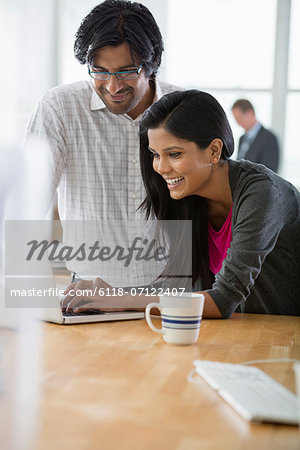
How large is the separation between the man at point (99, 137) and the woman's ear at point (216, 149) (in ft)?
1.26

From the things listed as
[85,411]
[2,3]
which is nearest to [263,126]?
[2,3]

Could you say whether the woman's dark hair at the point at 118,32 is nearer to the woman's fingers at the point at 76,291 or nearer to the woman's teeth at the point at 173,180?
the woman's teeth at the point at 173,180

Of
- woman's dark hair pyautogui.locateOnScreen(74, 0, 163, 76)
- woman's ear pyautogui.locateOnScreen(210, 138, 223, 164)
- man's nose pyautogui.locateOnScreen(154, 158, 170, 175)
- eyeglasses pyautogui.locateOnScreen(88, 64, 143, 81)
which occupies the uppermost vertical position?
woman's dark hair pyautogui.locateOnScreen(74, 0, 163, 76)

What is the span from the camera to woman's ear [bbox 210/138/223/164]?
1.78 m

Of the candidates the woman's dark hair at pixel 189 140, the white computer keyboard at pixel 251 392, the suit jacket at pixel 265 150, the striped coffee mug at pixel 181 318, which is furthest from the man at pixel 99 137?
the suit jacket at pixel 265 150

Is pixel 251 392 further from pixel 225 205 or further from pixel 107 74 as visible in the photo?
pixel 107 74

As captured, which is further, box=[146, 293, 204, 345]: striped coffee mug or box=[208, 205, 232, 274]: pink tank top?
box=[208, 205, 232, 274]: pink tank top

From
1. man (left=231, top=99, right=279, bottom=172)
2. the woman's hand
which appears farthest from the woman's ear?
man (left=231, top=99, right=279, bottom=172)

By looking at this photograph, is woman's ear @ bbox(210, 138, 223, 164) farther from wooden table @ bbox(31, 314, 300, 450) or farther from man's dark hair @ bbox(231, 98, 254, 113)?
man's dark hair @ bbox(231, 98, 254, 113)

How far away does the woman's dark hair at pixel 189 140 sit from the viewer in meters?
1.74

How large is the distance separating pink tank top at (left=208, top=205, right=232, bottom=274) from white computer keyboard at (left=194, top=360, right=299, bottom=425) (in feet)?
2.45

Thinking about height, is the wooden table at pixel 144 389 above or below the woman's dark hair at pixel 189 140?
below

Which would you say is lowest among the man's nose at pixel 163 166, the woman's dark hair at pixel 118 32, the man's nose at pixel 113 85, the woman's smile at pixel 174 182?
the woman's smile at pixel 174 182

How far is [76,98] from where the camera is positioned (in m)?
2.15
